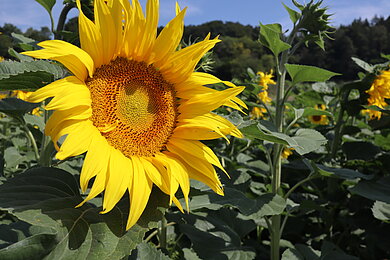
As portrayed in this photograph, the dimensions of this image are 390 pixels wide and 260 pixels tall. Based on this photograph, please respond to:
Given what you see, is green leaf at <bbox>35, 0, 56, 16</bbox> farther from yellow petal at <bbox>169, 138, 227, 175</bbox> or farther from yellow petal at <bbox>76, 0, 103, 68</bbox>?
yellow petal at <bbox>169, 138, 227, 175</bbox>

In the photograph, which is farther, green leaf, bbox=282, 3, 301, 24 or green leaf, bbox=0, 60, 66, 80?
green leaf, bbox=282, 3, 301, 24

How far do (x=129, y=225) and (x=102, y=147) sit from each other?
0.23 metres

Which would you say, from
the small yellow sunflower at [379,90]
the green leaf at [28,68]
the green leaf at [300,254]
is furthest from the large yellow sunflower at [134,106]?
the small yellow sunflower at [379,90]

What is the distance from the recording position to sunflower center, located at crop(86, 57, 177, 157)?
1114 millimetres

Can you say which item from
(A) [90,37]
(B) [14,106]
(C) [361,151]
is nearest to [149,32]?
(A) [90,37]

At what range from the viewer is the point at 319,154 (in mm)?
3328

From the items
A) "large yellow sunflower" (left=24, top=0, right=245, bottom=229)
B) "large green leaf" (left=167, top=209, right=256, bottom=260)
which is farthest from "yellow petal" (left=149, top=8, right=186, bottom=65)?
"large green leaf" (left=167, top=209, right=256, bottom=260)

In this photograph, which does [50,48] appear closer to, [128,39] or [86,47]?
[86,47]

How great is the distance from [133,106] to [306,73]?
1.01 metres

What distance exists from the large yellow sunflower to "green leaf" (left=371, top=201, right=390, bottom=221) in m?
1.31

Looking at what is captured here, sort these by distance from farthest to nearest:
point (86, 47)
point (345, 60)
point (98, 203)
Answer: point (345, 60) < point (98, 203) < point (86, 47)

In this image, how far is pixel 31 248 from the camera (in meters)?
0.89

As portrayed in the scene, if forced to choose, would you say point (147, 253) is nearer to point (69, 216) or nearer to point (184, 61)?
point (69, 216)

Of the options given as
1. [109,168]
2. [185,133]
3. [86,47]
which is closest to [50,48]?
[86,47]
